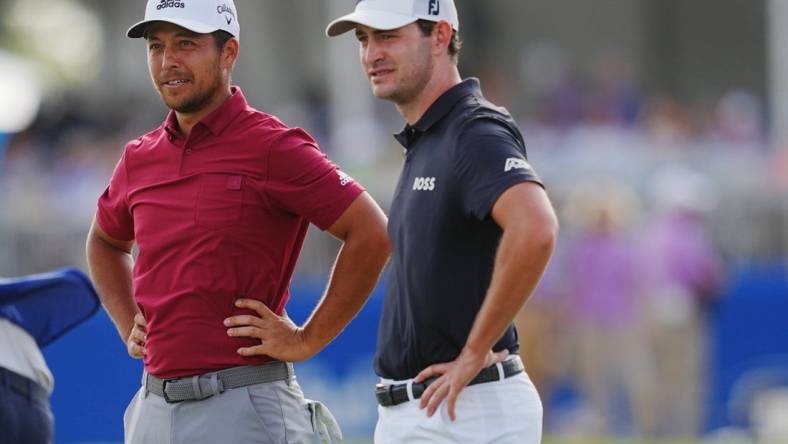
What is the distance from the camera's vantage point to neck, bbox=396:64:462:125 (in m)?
4.90

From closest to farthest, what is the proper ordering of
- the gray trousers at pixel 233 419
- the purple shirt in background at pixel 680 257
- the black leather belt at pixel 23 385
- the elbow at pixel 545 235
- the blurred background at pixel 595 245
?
the elbow at pixel 545 235 → the gray trousers at pixel 233 419 → the black leather belt at pixel 23 385 → the blurred background at pixel 595 245 → the purple shirt in background at pixel 680 257

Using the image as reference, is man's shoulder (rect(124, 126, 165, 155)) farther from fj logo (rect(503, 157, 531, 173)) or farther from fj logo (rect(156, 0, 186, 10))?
fj logo (rect(503, 157, 531, 173))

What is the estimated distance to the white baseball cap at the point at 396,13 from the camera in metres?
4.84

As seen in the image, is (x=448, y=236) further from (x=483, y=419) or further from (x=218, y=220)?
(x=218, y=220)

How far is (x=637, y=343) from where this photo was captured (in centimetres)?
1446

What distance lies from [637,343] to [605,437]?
0.98 meters

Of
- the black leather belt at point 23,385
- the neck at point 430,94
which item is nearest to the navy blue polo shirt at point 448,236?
the neck at point 430,94

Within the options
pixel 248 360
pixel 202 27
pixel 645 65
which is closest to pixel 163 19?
pixel 202 27

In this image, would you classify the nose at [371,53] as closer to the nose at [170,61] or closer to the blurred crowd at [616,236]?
the nose at [170,61]

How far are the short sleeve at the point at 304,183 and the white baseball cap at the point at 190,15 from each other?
0.42 m

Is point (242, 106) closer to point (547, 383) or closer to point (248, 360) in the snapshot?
point (248, 360)

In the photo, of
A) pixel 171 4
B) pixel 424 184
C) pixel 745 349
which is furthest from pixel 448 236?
pixel 745 349

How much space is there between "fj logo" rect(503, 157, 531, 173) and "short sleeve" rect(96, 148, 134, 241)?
1323 mm

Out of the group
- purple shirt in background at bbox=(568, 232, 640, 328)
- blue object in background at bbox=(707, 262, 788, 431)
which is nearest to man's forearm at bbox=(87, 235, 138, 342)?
purple shirt in background at bbox=(568, 232, 640, 328)
